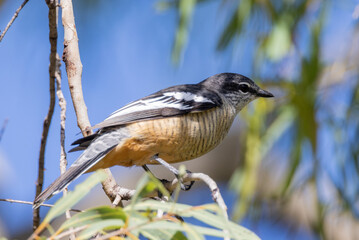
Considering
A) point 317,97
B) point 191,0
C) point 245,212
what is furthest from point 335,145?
point 191,0

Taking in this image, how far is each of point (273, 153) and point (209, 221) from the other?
11.2 ft

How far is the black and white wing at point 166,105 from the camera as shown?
9.48 feet

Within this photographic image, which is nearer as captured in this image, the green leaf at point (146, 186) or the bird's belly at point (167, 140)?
the green leaf at point (146, 186)

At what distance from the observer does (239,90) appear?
3693mm

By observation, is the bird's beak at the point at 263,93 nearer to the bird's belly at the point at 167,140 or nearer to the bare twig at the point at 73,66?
the bird's belly at the point at 167,140

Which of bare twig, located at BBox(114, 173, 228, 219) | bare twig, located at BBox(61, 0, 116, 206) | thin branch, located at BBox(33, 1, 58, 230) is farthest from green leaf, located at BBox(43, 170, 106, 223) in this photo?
bare twig, located at BBox(61, 0, 116, 206)

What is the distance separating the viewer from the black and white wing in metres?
2.89

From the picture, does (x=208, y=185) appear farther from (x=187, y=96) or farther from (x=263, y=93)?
(x=263, y=93)

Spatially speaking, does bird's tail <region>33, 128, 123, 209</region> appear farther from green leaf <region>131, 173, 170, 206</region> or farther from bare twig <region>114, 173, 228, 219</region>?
green leaf <region>131, 173, 170, 206</region>

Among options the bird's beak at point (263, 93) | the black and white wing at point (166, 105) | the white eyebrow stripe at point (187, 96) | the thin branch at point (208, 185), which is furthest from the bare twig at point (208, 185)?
the bird's beak at point (263, 93)

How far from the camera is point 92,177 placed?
4.82 ft

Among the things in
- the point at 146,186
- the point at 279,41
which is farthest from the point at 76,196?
the point at 279,41

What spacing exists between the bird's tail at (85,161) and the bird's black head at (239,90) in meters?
1.09

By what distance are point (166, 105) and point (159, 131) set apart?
212 mm
